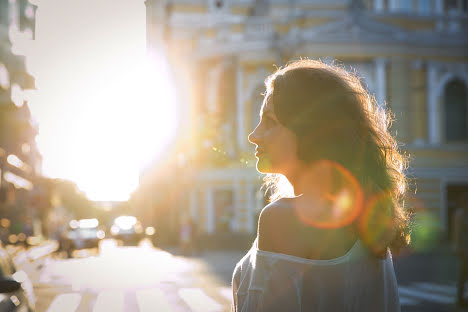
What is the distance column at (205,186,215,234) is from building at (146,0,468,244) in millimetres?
50

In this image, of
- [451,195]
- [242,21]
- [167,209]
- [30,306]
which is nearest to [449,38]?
[451,195]

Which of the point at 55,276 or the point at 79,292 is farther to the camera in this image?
the point at 55,276

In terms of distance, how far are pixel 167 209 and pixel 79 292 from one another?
22.3 m

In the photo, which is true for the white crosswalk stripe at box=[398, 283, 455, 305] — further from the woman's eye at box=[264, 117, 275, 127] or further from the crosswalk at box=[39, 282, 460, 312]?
the woman's eye at box=[264, 117, 275, 127]

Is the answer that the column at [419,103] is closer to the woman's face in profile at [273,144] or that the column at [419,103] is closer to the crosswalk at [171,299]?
the crosswalk at [171,299]

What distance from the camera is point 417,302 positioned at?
11352mm

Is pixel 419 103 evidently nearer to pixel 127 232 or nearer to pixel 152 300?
pixel 152 300

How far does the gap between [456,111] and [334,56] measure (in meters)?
6.99

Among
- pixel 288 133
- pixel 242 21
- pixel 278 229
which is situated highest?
pixel 242 21

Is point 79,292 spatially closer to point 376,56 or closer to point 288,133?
point 288,133

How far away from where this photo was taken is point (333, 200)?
5.86ft

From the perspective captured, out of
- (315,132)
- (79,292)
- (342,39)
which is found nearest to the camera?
(315,132)

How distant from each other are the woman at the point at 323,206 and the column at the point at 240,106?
2673 cm

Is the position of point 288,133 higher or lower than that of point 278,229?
higher
